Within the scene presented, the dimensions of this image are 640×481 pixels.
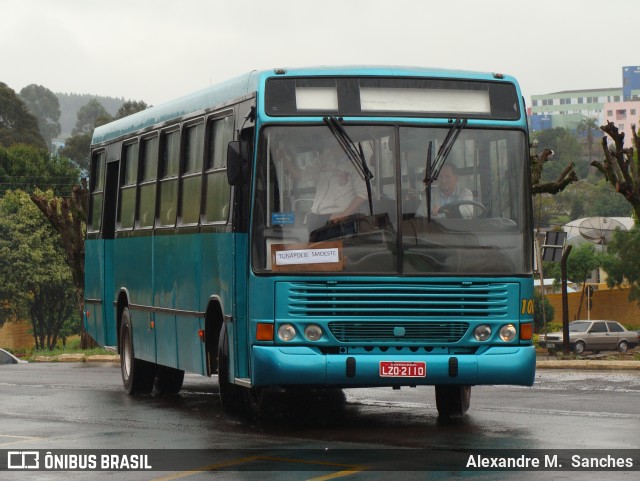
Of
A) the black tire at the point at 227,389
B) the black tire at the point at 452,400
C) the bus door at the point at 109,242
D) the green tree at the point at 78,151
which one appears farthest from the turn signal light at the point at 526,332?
the green tree at the point at 78,151

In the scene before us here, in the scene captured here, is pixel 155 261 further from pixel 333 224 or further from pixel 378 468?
pixel 378 468

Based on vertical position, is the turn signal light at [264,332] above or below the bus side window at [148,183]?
below

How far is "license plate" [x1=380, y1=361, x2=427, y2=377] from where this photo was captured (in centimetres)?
1258

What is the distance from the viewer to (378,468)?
408 inches

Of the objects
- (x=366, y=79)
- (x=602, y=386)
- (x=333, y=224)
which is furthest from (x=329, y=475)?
(x=602, y=386)

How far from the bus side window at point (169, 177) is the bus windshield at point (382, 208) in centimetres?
314

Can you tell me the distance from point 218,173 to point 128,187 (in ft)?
13.4

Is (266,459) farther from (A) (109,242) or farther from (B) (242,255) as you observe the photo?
(A) (109,242)

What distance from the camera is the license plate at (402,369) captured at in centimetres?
1258

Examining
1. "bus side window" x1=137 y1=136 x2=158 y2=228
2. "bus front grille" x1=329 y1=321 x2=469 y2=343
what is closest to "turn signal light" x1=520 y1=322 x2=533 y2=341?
"bus front grille" x1=329 y1=321 x2=469 y2=343

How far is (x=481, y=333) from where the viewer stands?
42.1 feet

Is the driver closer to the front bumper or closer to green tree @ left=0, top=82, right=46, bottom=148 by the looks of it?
the front bumper

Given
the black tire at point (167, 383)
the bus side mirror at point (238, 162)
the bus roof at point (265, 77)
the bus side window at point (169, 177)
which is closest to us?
the bus side mirror at point (238, 162)

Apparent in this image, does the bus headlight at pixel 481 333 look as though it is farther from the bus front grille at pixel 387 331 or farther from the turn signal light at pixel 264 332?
the turn signal light at pixel 264 332
